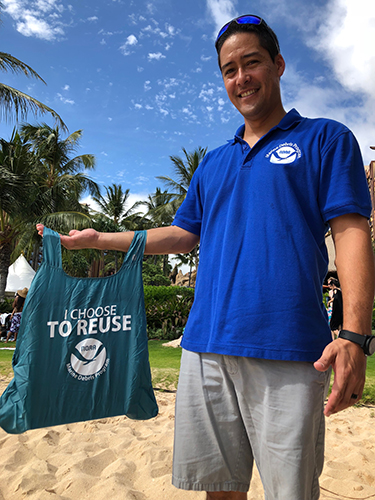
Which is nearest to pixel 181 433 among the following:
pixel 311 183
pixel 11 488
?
pixel 311 183

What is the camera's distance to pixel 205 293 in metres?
1.42

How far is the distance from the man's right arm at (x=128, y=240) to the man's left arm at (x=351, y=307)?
730 millimetres

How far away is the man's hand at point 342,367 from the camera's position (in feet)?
3.49

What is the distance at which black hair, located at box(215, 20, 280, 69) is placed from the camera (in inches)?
56.5

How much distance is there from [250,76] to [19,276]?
21479 mm

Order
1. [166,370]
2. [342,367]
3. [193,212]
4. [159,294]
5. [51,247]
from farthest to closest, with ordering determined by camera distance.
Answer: [159,294] < [166,370] < [193,212] < [51,247] < [342,367]

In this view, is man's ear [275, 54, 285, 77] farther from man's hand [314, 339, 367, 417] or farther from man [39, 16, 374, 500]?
man's hand [314, 339, 367, 417]

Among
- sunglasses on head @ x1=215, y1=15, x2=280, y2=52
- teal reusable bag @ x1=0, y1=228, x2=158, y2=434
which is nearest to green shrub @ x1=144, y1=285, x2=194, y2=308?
teal reusable bag @ x1=0, y1=228, x2=158, y2=434

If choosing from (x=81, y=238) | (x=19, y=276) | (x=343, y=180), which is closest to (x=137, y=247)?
(x=81, y=238)

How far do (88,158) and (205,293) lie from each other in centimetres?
2209

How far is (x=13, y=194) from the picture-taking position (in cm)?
1518

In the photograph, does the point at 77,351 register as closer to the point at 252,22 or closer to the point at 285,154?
the point at 285,154

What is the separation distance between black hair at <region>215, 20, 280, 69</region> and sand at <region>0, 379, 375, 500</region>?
91.4 inches

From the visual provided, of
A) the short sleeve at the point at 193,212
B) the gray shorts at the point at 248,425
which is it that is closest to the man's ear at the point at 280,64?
the short sleeve at the point at 193,212
